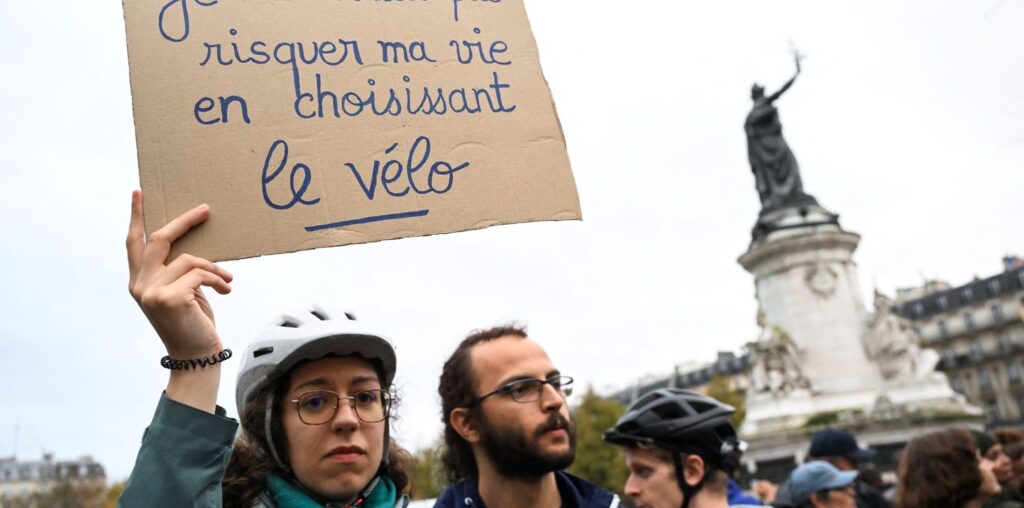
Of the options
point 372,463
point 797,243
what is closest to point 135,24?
point 372,463

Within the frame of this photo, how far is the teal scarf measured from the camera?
226 centimetres

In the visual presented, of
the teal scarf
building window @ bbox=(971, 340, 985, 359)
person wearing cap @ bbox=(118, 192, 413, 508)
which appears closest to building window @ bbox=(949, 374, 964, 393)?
building window @ bbox=(971, 340, 985, 359)

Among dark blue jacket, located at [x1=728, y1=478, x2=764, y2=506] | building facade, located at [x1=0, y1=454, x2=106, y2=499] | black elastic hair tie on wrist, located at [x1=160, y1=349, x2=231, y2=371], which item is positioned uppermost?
building facade, located at [x1=0, y1=454, x2=106, y2=499]

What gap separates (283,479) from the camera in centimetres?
235

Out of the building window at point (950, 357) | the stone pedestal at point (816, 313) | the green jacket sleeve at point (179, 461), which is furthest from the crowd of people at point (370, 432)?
the building window at point (950, 357)

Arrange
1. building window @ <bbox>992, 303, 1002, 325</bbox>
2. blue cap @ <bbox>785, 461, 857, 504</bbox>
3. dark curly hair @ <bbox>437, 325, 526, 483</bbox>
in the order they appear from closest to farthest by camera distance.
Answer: dark curly hair @ <bbox>437, 325, 526, 483</bbox>
blue cap @ <bbox>785, 461, 857, 504</bbox>
building window @ <bbox>992, 303, 1002, 325</bbox>

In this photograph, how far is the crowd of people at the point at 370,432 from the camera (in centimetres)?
181

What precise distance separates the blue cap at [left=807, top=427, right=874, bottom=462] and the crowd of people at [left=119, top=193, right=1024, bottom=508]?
2.02 m

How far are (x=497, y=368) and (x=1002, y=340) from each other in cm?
6580

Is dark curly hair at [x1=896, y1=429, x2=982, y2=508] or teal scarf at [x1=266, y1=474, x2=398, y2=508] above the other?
teal scarf at [x1=266, y1=474, x2=398, y2=508]

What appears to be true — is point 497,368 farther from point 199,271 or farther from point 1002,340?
point 1002,340

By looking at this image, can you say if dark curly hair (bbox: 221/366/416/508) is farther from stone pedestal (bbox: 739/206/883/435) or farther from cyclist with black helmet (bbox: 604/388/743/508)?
stone pedestal (bbox: 739/206/883/435)

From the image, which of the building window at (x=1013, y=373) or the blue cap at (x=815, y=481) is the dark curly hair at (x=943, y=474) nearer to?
the blue cap at (x=815, y=481)

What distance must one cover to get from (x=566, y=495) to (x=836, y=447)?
171 inches
